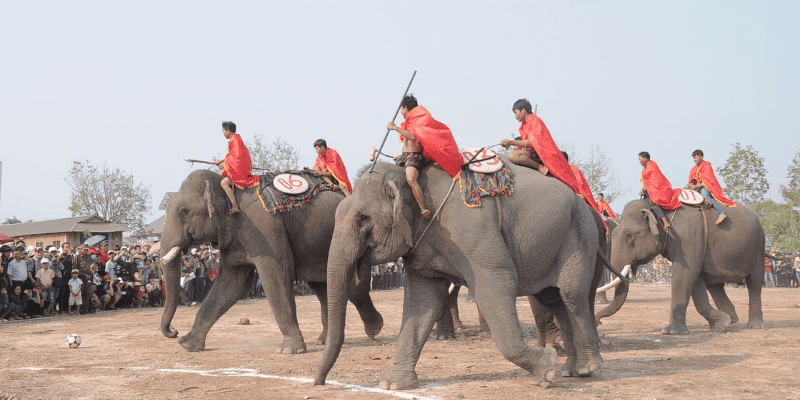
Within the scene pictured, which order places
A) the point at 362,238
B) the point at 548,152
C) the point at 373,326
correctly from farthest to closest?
the point at 373,326
the point at 548,152
the point at 362,238

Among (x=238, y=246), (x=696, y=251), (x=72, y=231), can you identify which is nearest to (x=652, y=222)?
(x=696, y=251)

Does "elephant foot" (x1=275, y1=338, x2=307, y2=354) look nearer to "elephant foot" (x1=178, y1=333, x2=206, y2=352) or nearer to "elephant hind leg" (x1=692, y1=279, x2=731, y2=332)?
"elephant foot" (x1=178, y1=333, x2=206, y2=352)

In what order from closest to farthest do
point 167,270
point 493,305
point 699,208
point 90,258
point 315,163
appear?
1. point 493,305
2. point 167,270
3. point 315,163
4. point 699,208
5. point 90,258

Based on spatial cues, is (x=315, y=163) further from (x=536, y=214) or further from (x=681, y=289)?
(x=681, y=289)

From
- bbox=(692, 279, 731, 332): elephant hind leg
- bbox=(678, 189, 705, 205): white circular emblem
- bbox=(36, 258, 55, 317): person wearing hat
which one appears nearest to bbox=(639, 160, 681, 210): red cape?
bbox=(678, 189, 705, 205): white circular emblem

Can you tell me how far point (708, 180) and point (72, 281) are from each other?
16.1 meters

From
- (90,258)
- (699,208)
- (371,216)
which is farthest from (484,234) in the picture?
(90,258)

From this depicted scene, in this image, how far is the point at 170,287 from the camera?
11.2 m

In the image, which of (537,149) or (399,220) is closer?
(399,220)

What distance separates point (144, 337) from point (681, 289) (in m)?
9.52

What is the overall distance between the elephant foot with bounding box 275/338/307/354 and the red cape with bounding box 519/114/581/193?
4457 mm

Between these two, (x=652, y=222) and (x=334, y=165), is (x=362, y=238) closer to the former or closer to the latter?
(x=334, y=165)

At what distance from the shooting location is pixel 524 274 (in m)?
7.82

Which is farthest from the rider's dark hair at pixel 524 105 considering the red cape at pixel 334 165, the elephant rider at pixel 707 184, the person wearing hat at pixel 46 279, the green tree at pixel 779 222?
the green tree at pixel 779 222
